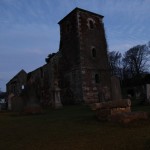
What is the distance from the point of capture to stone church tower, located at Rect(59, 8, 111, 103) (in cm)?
2827

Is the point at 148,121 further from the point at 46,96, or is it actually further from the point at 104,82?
the point at 46,96

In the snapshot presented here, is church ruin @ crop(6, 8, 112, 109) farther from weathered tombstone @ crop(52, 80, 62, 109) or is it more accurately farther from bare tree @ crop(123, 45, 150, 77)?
bare tree @ crop(123, 45, 150, 77)

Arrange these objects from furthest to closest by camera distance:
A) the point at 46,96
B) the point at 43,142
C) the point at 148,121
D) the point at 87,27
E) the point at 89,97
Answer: the point at 46,96 < the point at 87,27 < the point at 89,97 < the point at 148,121 < the point at 43,142

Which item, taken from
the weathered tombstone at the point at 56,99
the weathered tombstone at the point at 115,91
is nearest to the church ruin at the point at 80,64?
the weathered tombstone at the point at 56,99

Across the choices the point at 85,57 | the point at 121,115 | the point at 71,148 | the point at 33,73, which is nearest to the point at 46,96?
the point at 33,73

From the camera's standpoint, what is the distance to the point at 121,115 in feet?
27.5

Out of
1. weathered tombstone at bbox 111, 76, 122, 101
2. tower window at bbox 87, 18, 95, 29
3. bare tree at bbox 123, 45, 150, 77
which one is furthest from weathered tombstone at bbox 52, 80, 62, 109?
bare tree at bbox 123, 45, 150, 77

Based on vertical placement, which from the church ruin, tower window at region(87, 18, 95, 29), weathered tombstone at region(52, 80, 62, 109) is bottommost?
weathered tombstone at region(52, 80, 62, 109)

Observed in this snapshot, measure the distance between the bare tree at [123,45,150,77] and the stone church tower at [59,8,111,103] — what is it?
70.3 ft

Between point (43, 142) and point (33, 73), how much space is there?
1237 inches

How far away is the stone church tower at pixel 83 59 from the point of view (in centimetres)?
2827

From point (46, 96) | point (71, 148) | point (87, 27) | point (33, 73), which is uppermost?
point (87, 27)

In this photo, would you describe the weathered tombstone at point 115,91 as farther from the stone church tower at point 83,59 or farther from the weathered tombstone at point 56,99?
the stone church tower at point 83,59

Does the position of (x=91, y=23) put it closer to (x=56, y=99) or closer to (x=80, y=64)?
(x=80, y=64)
